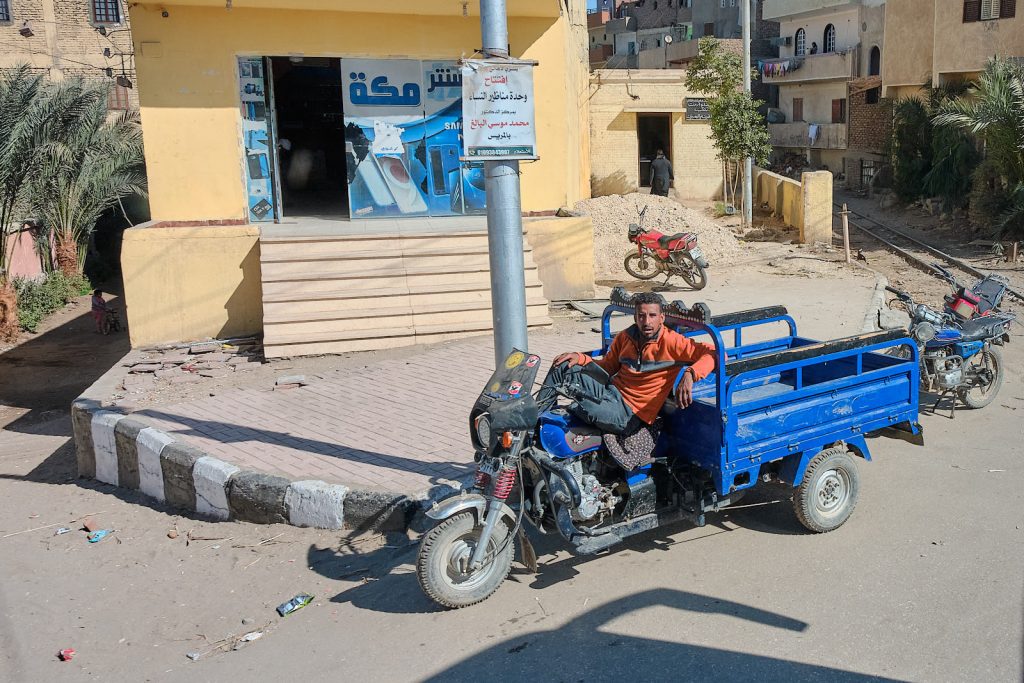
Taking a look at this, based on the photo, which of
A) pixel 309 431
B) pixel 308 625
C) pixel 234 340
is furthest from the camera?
pixel 234 340

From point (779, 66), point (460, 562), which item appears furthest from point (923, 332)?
point (779, 66)

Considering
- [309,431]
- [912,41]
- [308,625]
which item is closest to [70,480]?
[309,431]

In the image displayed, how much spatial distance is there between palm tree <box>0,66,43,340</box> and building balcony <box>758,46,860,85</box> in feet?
103

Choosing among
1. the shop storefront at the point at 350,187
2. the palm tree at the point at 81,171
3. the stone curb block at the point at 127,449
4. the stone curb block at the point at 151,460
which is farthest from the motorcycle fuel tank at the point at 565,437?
the palm tree at the point at 81,171

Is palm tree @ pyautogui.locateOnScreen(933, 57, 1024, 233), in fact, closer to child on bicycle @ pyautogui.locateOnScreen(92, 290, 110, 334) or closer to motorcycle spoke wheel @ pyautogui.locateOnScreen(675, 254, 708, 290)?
motorcycle spoke wheel @ pyautogui.locateOnScreen(675, 254, 708, 290)

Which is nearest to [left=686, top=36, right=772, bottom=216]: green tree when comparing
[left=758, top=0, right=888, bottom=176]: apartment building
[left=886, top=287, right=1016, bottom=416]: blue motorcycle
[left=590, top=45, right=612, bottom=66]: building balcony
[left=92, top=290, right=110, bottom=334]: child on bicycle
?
[left=758, top=0, right=888, bottom=176]: apartment building

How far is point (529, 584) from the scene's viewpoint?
5.24 meters

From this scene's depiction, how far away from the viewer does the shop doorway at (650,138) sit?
97.5 feet

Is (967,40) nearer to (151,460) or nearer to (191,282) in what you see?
(191,282)

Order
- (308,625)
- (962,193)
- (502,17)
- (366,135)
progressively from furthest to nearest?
(962,193) → (366,135) → (502,17) → (308,625)

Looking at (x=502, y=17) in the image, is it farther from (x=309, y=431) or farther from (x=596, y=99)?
(x=596, y=99)

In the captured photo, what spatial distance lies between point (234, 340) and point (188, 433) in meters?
3.91

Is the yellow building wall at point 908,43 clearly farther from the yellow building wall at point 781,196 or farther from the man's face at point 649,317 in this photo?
the man's face at point 649,317

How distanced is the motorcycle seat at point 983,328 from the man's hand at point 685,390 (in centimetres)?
436
